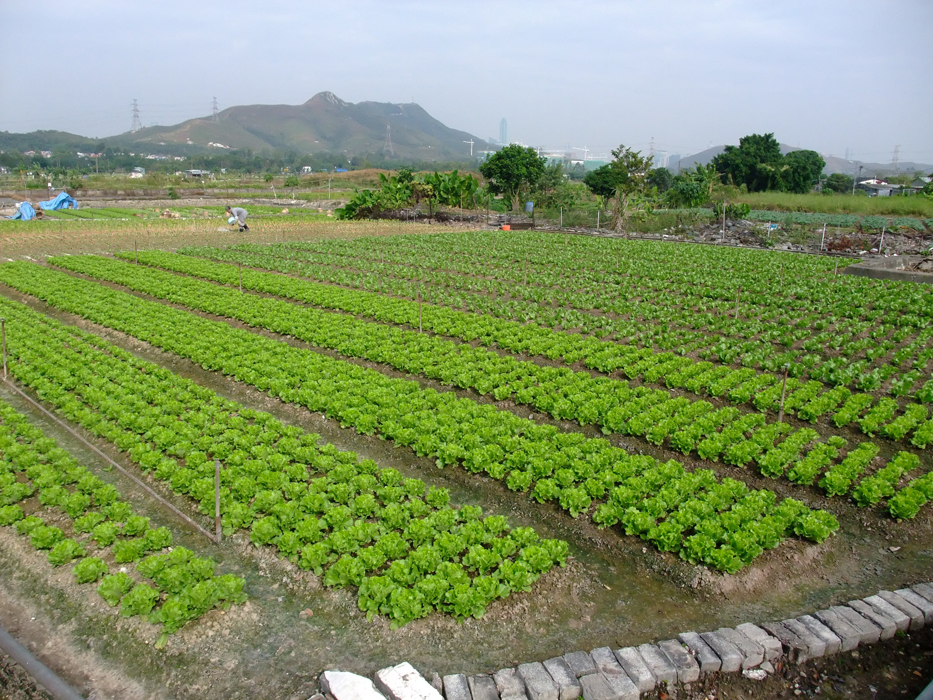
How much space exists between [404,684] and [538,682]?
1.10 meters

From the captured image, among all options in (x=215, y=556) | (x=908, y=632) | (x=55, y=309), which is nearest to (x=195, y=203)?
(x=55, y=309)

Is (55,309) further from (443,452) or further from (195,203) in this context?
(195,203)

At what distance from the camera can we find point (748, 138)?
202ft

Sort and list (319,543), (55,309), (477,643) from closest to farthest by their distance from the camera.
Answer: (477,643) < (319,543) < (55,309)

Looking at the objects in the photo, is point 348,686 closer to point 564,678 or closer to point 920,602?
point 564,678

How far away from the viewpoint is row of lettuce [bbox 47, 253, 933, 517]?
8617mm

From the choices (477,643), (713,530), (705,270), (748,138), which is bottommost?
(477,643)

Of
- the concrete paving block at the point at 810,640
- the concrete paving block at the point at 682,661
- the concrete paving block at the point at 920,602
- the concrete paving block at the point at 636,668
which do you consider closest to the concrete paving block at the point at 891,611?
the concrete paving block at the point at 920,602

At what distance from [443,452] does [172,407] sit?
192 inches

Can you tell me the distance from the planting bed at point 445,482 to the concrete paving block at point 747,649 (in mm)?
516

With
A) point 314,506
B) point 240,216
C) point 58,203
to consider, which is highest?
point 58,203

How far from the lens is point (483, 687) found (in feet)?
16.4

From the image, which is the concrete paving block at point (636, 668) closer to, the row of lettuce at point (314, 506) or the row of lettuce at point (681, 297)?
the row of lettuce at point (314, 506)

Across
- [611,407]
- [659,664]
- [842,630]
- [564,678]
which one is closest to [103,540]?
[564,678]
